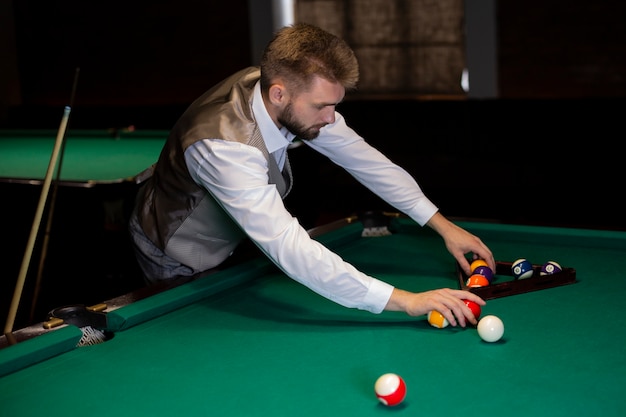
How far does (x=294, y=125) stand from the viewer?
7.12ft

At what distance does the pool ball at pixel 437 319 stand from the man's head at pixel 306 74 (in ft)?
1.96

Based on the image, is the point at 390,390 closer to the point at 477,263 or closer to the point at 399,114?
the point at 477,263

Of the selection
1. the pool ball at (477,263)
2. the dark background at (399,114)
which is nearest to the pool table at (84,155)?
the dark background at (399,114)

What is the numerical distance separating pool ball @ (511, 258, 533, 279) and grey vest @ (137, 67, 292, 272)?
718 mm

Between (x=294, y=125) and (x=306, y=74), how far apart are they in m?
0.15

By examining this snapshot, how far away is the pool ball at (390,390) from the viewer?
1425 mm

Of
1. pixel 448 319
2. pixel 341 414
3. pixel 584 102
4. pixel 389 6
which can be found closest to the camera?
pixel 341 414

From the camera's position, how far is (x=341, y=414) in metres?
1.43

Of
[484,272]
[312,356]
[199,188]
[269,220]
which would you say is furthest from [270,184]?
[484,272]

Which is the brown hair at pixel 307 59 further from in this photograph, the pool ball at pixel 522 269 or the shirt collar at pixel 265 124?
the pool ball at pixel 522 269

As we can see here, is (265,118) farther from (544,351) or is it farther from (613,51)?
(613,51)

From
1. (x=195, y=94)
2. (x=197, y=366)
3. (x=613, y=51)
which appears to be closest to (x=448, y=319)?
(x=197, y=366)

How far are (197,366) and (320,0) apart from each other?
5.82 meters

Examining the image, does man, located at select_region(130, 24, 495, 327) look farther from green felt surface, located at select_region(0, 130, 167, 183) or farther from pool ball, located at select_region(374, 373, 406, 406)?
green felt surface, located at select_region(0, 130, 167, 183)
